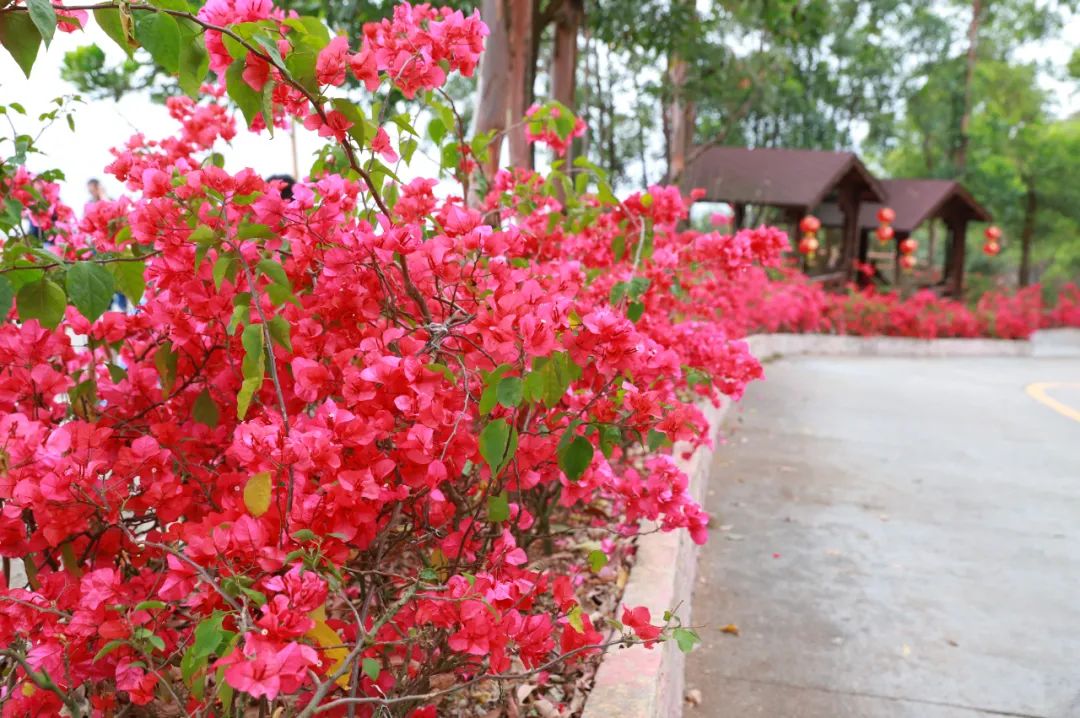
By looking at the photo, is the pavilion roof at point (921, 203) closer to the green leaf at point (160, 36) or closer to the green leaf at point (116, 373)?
the green leaf at point (116, 373)

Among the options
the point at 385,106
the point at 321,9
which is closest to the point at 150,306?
the point at 385,106

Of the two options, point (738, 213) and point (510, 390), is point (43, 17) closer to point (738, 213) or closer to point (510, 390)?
point (510, 390)

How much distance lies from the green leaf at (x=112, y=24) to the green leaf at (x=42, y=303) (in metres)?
0.60

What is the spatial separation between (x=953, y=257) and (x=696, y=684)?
25.5m

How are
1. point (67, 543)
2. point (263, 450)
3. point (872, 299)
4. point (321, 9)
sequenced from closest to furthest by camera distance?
point (263, 450), point (67, 543), point (321, 9), point (872, 299)

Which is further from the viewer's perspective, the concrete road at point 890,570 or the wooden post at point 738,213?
the wooden post at point 738,213

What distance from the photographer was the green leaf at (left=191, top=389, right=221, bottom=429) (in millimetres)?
2277

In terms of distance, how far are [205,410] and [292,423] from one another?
40cm

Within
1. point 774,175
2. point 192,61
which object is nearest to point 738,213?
point 774,175

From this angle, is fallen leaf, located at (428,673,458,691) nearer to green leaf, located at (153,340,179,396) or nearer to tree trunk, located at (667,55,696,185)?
green leaf, located at (153,340,179,396)

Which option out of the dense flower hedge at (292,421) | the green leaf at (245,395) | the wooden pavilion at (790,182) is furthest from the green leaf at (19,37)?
the wooden pavilion at (790,182)

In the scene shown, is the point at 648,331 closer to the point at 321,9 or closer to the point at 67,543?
the point at 67,543

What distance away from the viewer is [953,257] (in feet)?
84.8

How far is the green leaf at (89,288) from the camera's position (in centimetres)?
188
